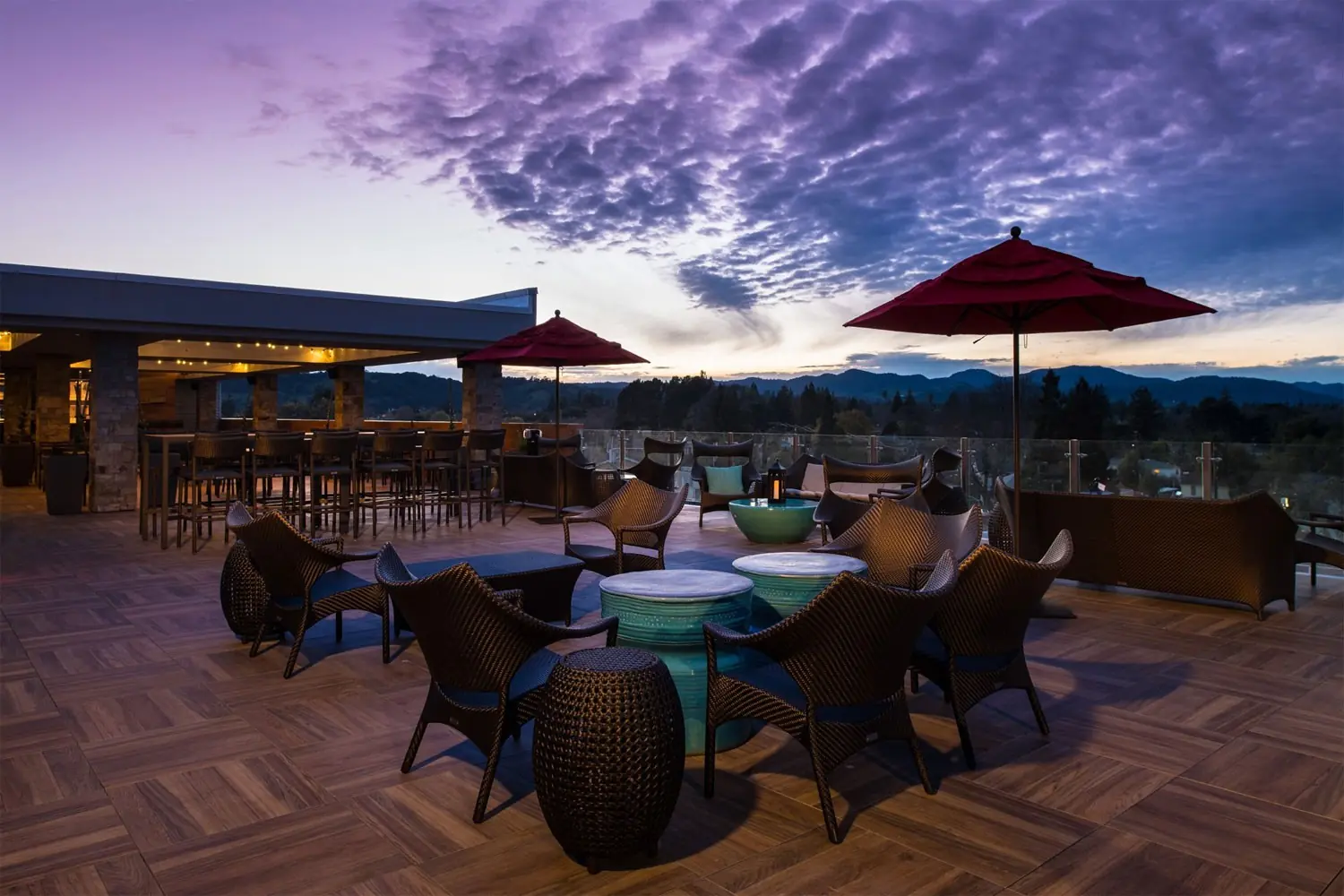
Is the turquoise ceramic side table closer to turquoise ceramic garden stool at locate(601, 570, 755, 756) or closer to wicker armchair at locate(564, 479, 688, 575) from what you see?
wicker armchair at locate(564, 479, 688, 575)

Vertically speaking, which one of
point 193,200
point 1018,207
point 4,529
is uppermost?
point 1018,207

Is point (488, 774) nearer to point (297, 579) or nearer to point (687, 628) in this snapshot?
point (687, 628)

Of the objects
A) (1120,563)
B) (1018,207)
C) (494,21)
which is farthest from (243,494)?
(1018,207)

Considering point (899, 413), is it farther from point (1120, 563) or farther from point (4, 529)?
point (4, 529)

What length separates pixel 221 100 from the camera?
8.30 metres

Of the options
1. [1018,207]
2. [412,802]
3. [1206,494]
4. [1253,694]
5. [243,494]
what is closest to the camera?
[412,802]

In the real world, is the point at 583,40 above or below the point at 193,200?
above

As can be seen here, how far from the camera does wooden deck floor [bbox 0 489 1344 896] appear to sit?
2.20 metres

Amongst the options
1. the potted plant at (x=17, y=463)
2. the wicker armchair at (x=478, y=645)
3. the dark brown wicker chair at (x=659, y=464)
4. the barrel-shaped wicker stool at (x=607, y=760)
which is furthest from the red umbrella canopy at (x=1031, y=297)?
the potted plant at (x=17, y=463)

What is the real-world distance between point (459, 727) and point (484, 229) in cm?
1281

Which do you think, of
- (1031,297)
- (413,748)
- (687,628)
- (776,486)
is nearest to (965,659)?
(687,628)

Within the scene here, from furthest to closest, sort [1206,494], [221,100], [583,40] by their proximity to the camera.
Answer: [583,40], [221,100], [1206,494]

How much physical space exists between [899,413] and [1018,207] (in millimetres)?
8808

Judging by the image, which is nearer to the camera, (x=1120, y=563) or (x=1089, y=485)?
(x=1120, y=563)
